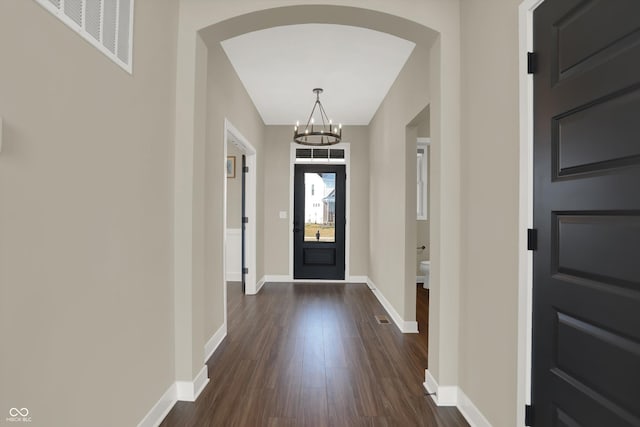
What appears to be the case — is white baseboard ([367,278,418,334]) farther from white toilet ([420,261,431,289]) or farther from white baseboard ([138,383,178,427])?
white baseboard ([138,383,178,427])

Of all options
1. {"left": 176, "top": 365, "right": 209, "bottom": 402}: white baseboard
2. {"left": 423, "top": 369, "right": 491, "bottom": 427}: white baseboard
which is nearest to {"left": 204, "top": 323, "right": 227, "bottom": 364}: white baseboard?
{"left": 176, "top": 365, "right": 209, "bottom": 402}: white baseboard

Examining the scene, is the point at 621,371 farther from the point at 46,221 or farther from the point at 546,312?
the point at 46,221

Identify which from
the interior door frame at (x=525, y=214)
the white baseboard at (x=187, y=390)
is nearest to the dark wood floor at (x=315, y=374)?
the white baseboard at (x=187, y=390)

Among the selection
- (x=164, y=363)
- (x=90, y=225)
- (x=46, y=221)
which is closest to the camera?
(x=46, y=221)

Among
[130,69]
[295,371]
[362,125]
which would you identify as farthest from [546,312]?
[362,125]

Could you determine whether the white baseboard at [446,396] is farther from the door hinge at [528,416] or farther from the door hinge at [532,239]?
the door hinge at [532,239]

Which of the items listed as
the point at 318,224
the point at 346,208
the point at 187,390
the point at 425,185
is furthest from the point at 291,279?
Answer: the point at 187,390

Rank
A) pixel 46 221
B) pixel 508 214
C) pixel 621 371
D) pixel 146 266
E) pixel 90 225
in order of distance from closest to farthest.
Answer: pixel 621 371, pixel 46 221, pixel 90 225, pixel 508 214, pixel 146 266

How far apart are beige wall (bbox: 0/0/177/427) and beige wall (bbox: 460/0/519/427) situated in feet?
6.18

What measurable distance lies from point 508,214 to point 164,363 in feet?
7.08

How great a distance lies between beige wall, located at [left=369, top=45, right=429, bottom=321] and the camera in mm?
3318

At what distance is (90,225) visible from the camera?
1393 millimetres

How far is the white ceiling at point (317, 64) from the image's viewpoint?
307 centimetres

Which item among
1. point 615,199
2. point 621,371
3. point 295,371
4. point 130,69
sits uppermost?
point 130,69
